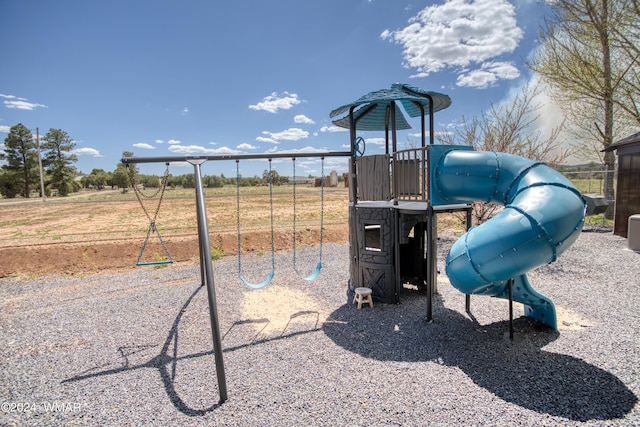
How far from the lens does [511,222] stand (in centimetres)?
373

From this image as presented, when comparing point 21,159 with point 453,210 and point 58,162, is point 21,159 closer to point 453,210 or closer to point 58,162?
point 58,162

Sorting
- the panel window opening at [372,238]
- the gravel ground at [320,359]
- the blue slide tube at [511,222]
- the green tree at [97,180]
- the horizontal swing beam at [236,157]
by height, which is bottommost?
the gravel ground at [320,359]

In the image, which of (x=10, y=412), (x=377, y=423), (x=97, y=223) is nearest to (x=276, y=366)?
(x=377, y=423)

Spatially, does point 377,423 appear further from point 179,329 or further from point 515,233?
point 179,329

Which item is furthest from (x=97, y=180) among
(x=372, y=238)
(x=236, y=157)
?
(x=372, y=238)

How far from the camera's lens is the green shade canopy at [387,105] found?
570cm

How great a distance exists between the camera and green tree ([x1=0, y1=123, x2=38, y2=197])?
49.5 m

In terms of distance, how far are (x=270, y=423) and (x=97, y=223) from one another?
2030 cm

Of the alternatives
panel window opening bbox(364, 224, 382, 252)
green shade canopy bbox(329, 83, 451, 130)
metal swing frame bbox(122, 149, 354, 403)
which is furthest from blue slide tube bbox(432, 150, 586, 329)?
metal swing frame bbox(122, 149, 354, 403)

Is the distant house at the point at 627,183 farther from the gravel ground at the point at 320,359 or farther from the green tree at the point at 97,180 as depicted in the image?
the green tree at the point at 97,180

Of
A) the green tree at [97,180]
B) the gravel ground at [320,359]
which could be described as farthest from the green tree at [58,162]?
the gravel ground at [320,359]

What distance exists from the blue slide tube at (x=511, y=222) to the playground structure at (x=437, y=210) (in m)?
0.01

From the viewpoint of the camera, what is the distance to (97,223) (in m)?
19.2

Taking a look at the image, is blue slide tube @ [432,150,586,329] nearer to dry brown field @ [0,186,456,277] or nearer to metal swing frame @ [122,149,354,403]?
metal swing frame @ [122,149,354,403]
